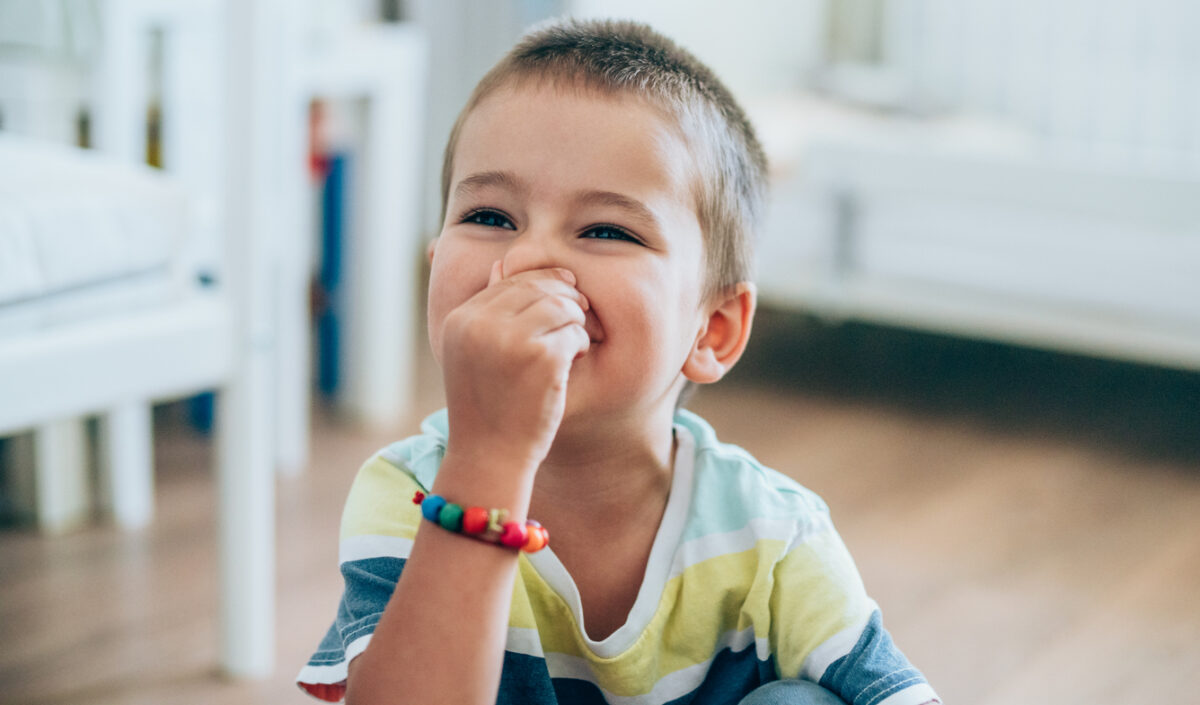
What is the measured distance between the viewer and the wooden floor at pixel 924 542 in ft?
4.03

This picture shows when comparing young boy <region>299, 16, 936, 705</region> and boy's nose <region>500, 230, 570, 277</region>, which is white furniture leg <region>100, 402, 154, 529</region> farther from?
boy's nose <region>500, 230, 570, 277</region>

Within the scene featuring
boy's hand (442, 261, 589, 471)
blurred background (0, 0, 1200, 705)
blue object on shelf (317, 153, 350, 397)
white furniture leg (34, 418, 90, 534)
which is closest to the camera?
boy's hand (442, 261, 589, 471)

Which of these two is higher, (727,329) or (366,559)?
(727,329)

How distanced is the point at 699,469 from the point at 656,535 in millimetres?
50

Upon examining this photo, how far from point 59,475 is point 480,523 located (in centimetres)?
108

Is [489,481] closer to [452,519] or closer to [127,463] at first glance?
[452,519]

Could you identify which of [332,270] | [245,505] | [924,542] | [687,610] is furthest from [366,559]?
[332,270]

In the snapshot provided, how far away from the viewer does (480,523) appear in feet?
1.80

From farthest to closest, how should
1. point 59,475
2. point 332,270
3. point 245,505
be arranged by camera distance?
1. point 332,270
2. point 59,475
3. point 245,505

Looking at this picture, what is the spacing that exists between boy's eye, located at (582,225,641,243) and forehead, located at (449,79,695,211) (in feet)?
0.06

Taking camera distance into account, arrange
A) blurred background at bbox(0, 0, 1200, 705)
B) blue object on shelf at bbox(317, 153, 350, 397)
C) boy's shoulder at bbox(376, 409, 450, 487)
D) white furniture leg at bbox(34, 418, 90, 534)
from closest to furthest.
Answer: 1. boy's shoulder at bbox(376, 409, 450, 487)
2. blurred background at bbox(0, 0, 1200, 705)
3. white furniture leg at bbox(34, 418, 90, 534)
4. blue object on shelf at bbox(317, 153, 350, 397)

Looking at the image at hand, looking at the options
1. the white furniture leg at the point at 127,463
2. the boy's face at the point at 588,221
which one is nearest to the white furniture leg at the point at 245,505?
the white furniture leg at the point at 127,463

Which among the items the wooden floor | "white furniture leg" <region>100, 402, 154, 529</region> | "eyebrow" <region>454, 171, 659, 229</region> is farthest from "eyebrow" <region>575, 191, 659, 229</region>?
"white furniture leg" <region>100, 402, 154, 529</region>

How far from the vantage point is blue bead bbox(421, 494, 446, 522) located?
56 centimetres
